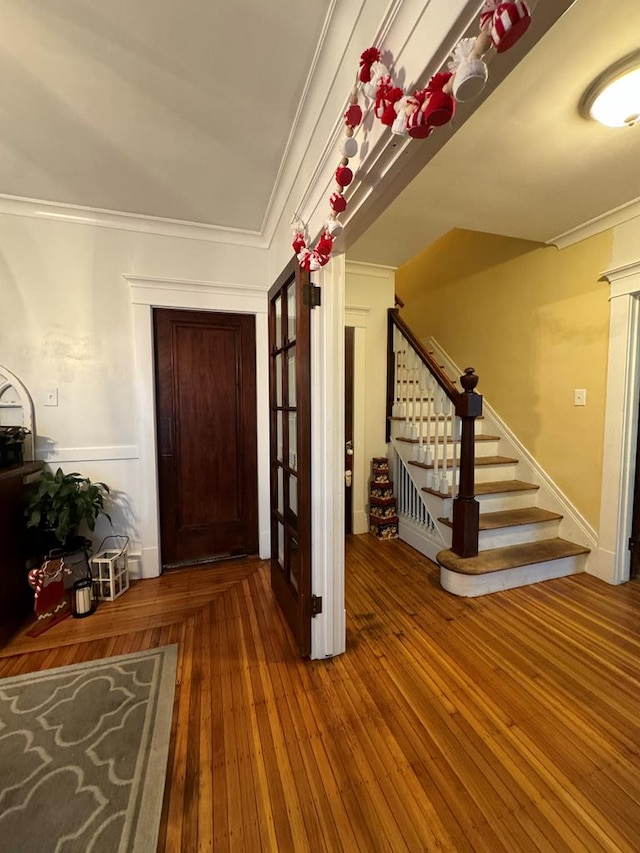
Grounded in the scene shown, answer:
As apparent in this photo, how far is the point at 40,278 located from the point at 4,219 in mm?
376

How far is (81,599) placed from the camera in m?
2.01

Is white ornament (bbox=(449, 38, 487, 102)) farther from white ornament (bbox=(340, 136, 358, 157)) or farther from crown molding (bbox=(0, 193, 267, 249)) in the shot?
crown molding (bbox=(0, 193, 267, 249))

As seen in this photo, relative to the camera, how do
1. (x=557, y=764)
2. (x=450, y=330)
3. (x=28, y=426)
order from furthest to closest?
(x=450, y=330), (x=28, y=426), (x=557, y=764)

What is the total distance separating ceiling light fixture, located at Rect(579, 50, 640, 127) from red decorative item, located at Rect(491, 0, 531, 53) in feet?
3.95

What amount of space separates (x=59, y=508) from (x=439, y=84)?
2.44 m

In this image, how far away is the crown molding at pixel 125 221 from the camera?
6.89ft

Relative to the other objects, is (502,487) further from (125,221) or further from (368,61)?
(125,221)

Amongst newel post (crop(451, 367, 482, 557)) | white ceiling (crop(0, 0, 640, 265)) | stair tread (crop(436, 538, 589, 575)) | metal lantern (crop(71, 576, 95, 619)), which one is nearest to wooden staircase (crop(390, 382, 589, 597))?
stair tread (crop(436, 538, 589, 575))

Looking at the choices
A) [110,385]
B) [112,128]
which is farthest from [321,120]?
[110,385]

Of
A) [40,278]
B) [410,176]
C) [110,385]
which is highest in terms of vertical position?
[40,278]

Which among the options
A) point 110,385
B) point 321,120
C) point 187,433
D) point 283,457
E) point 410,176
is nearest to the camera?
point 410,176

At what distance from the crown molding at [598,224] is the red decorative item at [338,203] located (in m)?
2.20

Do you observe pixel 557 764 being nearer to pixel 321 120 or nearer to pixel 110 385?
pixel 321 120

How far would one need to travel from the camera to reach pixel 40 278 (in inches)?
85.4
